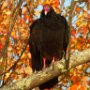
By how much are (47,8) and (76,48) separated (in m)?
1.26

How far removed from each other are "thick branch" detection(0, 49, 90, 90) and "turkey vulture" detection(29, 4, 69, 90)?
1.89 metres

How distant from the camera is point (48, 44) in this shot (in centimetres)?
543

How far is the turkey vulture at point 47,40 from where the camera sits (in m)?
5.29

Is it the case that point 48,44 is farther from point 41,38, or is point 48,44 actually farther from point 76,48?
point 76,48

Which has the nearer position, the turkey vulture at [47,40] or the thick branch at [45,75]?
the thick branch at [45,75]

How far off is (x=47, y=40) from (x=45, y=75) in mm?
2187

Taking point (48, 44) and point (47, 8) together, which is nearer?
point (48, 44)

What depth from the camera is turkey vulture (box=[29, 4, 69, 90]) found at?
5285 millimetres

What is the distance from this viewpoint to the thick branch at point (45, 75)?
10.2 ft

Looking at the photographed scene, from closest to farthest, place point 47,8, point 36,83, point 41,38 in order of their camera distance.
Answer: point 36,83, point 41,38, point 47,8

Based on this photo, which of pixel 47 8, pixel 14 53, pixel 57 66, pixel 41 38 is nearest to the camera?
pixel 57 66

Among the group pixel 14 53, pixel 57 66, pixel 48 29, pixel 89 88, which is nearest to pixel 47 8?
pixel 48 29

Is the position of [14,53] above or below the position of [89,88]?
above

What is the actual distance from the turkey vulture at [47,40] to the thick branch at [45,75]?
189cm
